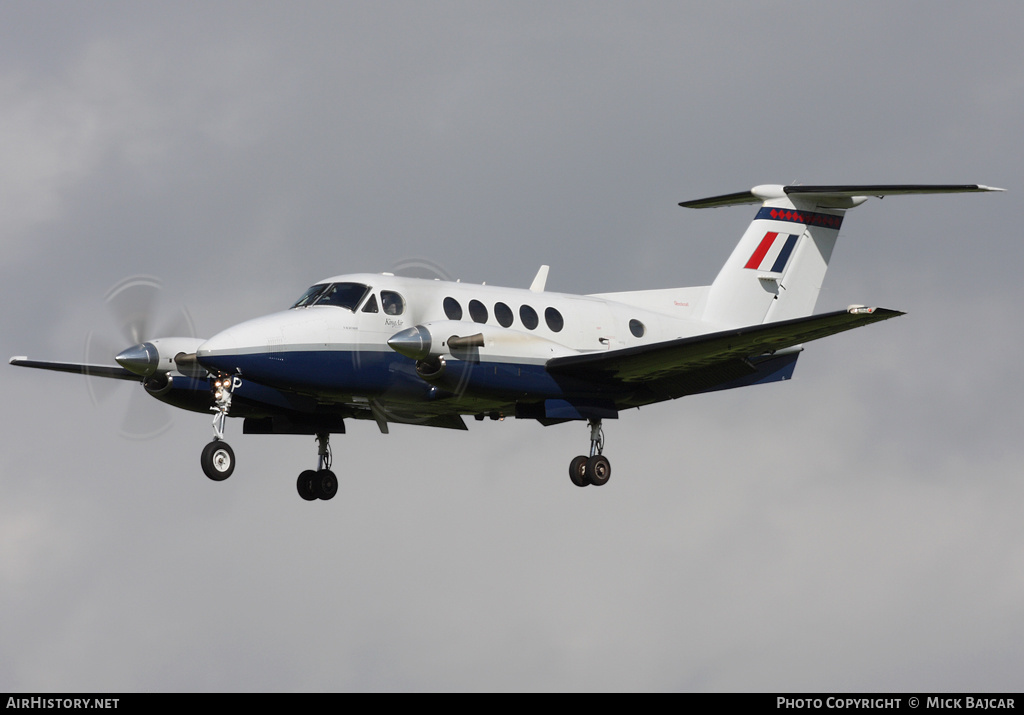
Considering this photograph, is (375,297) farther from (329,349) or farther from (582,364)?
(582,364)

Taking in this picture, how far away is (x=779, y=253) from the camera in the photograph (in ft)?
84.6

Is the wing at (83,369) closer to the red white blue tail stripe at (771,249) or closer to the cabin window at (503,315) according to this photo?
the cabin window at (503,315)

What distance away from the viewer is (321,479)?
77.8 feet

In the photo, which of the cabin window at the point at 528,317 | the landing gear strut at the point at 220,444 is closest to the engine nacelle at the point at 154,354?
the landing gear strut at the point at 220,444

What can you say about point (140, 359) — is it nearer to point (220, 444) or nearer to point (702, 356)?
point (220, 444)

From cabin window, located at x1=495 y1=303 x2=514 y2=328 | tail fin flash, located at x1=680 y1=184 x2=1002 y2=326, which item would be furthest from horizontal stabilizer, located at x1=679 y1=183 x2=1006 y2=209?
cabin window, located at x1=495 y1=303 x2=514 y2=328

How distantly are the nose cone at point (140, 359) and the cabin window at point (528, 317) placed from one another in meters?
5.84

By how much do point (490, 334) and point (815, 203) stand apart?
26.8ft

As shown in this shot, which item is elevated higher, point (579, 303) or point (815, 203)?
point (815, 203)

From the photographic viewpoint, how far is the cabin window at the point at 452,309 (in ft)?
70.7

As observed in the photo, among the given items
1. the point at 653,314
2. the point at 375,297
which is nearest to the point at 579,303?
the point at 653,314

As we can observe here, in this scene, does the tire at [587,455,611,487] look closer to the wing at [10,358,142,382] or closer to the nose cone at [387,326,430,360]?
the nose cone at [387,326,430,360]

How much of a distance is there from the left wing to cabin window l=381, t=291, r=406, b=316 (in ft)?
8.17

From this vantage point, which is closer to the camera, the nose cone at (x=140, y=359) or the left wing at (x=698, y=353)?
the left wing at (x=698, y=353)
